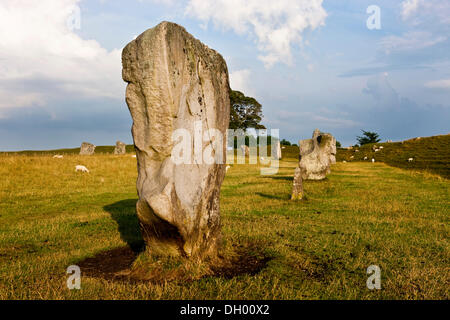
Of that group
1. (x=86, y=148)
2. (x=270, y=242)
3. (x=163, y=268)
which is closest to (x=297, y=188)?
(x=270, y=242)

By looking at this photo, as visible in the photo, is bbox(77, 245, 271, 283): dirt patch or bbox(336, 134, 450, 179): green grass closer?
bbox(77, 245, 271, 283): dirt patch

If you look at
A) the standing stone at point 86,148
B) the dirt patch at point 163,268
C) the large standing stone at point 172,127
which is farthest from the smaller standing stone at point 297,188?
the standing stone at point 86,148

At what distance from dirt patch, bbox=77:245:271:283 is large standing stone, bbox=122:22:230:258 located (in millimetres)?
319

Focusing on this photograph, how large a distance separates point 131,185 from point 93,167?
20.9 feet

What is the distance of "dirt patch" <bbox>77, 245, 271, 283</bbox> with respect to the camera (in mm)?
5844

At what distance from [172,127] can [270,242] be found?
3546 mm

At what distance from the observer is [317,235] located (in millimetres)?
8656

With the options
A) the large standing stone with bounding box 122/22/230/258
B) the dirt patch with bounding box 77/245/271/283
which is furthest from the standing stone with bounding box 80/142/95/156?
the large standing stone with bounding box 122/22/230/258

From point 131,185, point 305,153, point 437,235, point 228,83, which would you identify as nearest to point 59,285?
point 228,83

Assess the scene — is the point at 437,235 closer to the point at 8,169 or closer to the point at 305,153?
the point at 305,153

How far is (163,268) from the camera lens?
599cm

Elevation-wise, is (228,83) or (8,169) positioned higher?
(228,83)

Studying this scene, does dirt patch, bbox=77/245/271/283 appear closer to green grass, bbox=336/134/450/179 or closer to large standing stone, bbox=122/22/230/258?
large standing stone, bbox=122/22/230/258
